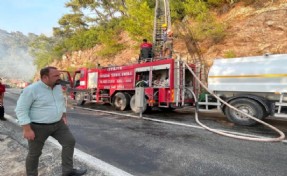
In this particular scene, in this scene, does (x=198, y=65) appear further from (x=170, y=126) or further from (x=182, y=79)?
(x=170, y=126)

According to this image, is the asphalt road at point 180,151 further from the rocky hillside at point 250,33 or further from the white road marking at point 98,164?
the rocky hillside at point 250,33

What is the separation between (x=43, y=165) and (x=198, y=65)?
759 cm

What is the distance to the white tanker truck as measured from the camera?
23.0 ft

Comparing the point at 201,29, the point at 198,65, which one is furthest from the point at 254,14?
the point at 198,65

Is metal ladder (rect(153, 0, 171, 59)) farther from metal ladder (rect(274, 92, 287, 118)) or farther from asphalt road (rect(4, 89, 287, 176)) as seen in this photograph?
asphalt road (rect(4, 89, 287, 176))

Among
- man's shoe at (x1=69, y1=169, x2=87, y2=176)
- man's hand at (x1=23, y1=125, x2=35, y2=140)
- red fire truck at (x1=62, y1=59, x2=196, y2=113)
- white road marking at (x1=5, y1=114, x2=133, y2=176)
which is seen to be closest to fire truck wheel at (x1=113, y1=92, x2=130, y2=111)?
red fire truck at (x1=62, y1=59, x2=196, y2=113)

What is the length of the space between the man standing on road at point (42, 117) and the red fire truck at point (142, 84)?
19.8 feet

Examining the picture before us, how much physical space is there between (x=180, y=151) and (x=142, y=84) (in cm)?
562

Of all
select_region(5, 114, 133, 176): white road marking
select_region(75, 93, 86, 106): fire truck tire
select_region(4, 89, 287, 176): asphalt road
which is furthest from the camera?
select_region(75, 93, 86, 106): fire truck tire

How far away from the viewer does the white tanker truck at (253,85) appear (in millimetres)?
7016

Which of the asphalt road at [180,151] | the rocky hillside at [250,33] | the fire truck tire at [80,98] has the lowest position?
the asphalt road at [180,151]

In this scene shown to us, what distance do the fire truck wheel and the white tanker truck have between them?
4.20 meters

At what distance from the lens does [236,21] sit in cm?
1719

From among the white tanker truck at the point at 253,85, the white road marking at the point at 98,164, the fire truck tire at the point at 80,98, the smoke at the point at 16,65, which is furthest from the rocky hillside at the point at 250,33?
the smoke at the point at 16,65
